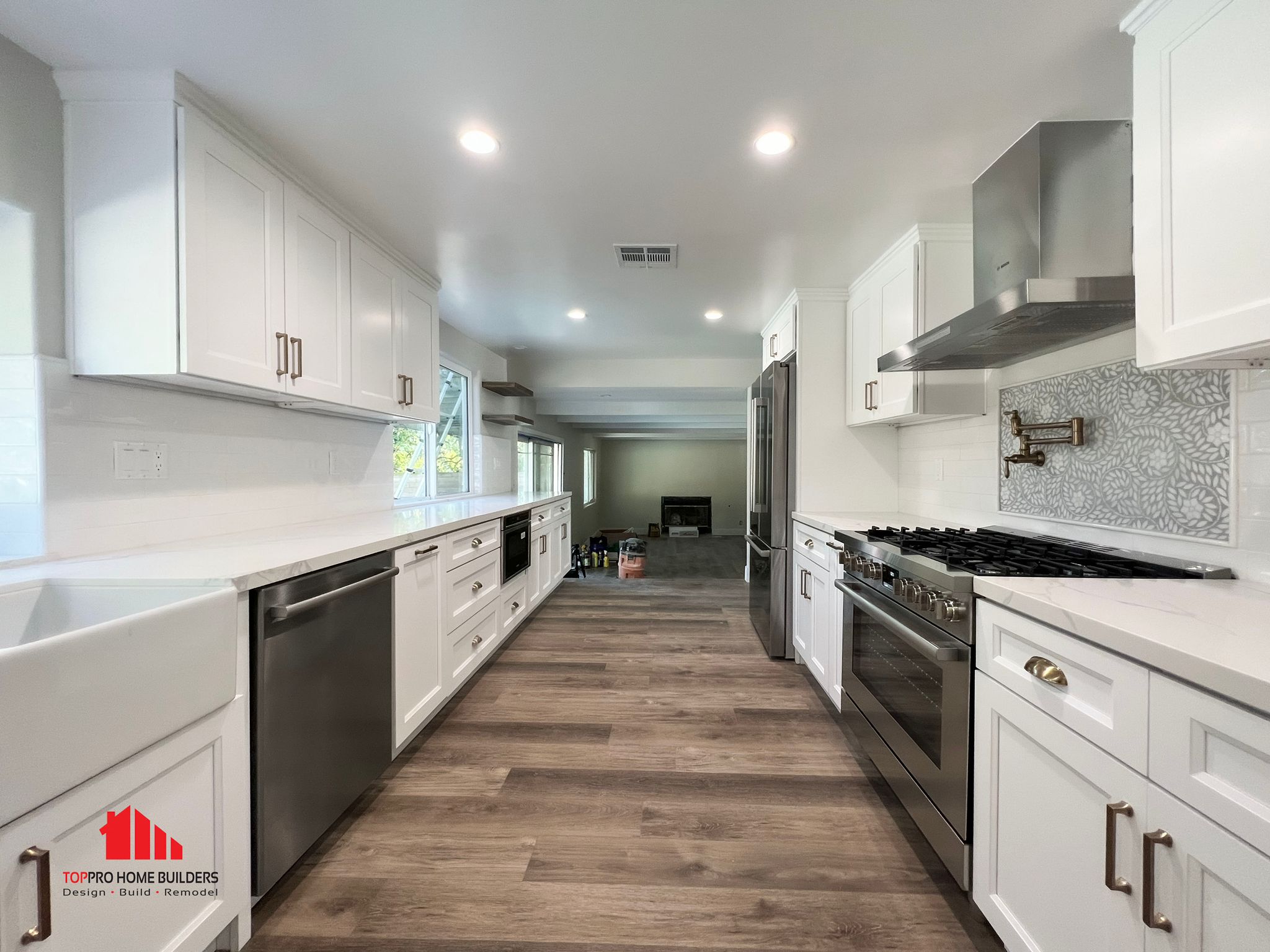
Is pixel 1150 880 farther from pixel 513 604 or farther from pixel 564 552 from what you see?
pixel 564 552

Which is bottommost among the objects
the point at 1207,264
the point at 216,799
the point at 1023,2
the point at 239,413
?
the point at 216,799

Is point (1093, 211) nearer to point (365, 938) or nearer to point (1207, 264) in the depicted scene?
point (1207, 264)

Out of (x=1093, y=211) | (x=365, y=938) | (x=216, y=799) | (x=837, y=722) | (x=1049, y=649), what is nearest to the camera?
(x=1049, y=649)

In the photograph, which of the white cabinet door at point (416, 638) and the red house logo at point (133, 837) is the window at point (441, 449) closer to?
the white cabinet door at point (416, 638)

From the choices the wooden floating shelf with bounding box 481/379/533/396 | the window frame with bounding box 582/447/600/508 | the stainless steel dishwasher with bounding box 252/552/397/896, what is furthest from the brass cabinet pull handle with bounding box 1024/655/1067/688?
the window frame with bounding box 582/447/600/508

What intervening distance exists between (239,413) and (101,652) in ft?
4.72

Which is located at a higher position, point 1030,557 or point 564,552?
point 1030,557

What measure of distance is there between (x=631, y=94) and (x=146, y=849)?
212 centimetres

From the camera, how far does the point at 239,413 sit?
205 cm

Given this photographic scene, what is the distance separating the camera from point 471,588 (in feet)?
8.85

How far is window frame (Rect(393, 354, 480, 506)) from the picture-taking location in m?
3.63

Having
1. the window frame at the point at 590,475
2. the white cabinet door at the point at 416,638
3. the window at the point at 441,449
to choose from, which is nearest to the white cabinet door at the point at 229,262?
the white cabinet door at the point at 416,638

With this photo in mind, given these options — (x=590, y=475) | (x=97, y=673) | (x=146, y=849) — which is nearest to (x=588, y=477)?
(x=590, y=475)

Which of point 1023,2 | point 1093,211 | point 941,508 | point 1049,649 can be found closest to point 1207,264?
point 1093,211
